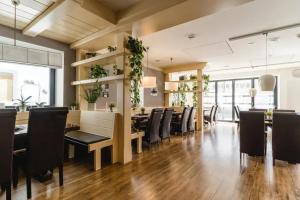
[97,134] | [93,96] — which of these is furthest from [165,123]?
[93,96]

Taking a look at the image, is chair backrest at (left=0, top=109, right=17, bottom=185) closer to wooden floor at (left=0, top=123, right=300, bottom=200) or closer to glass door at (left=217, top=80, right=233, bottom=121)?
wooden floor at (left=0, top=123, right=300, bottom=200)

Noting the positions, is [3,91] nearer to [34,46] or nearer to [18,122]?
[18,122]

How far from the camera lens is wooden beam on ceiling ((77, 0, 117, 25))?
2.56 m

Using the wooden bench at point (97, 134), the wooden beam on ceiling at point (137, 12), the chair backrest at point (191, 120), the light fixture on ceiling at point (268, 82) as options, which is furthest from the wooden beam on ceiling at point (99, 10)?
the chair backrest at point (191, 120)

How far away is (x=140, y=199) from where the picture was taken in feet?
6.85

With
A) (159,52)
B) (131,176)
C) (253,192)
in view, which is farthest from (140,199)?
(159,52)

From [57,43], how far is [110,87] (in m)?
Result: 1.98

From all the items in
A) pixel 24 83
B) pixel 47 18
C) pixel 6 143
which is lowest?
pixel 6 143

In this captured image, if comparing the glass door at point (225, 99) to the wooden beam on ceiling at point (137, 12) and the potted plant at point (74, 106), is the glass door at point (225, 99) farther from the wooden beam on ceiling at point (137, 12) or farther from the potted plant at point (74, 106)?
the wooden beam on ceiling at point (137, 12)

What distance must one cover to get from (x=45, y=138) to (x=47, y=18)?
78.8 inches

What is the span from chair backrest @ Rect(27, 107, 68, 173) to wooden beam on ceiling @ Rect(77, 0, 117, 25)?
1.56 meters

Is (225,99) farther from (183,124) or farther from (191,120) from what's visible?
(183,124)

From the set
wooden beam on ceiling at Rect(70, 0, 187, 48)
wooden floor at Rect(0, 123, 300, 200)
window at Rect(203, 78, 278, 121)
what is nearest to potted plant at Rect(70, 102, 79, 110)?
wooden floor at Rect(0, 123, 300, 200)

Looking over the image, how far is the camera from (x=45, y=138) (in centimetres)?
215
